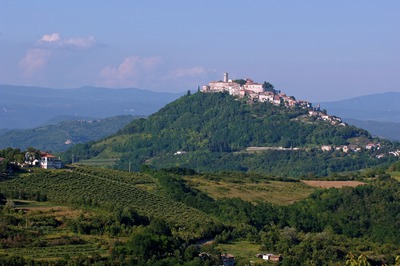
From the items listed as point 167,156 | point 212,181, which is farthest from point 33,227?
point 167,156

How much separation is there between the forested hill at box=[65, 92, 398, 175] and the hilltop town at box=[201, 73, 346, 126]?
5.99ft

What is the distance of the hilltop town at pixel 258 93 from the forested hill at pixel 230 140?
1824 mm

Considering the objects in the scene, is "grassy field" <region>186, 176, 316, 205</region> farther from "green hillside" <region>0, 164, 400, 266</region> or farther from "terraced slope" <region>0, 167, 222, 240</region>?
"terraced slope" <region>0, 167, 222, 240</region>

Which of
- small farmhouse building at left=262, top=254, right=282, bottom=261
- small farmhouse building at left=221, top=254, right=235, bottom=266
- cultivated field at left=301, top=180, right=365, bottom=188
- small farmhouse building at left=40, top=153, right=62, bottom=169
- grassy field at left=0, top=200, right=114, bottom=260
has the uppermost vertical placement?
small farmhouse building at left=40, top=153, right=62, bottom=169

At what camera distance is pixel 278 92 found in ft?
472

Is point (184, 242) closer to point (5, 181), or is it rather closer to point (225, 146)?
point (5, 181)

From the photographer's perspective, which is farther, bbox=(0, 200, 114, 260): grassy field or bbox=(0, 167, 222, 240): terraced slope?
bbox=(0, 167, 222, 240): terraced slope

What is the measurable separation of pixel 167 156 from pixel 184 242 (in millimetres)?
75200

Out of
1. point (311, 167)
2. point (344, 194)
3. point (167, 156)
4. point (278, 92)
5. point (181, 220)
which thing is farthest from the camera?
point (278, 92)

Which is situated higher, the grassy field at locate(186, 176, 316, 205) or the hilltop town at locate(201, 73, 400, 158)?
the hilltop town at locate(201, 73, 400, 158)

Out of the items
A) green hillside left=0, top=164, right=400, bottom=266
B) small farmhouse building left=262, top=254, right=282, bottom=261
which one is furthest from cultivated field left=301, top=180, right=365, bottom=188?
small farmhouse building left=262, top=254, right=282, bottom=261

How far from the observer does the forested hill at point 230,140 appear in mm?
112688

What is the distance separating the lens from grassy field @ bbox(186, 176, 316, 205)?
67.9 meters

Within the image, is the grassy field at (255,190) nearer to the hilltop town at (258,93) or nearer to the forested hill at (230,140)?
the forested hill at (230,140)
